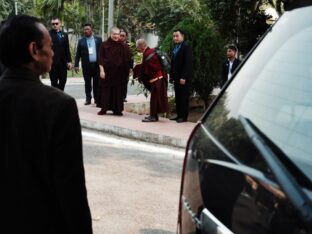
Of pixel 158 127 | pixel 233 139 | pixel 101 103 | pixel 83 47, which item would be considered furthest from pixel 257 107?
pixel 83 47

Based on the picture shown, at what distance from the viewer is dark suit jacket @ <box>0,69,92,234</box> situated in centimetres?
192

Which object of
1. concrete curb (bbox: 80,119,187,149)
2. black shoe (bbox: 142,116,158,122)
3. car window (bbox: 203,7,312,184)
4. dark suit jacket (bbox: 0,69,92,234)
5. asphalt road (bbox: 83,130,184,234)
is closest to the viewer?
car window (bbox: 203,7,312,184)

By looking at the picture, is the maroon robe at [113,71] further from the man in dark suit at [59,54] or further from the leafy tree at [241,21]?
the leafy tree at [241,21]

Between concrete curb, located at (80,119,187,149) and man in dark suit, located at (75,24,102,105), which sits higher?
man in dark suit, located at (75,24,102,105)

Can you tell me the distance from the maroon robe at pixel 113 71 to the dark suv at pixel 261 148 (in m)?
8.24

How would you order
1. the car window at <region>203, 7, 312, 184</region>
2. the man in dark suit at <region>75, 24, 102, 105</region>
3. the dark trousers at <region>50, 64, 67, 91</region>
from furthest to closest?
1. the man in dark suit at <region>75, 24, 102, 105</region>
2. the dark trousers at <region>50, 64, 67, 91</region>
3. the car window at <region>203, 7, 312, 184</region>

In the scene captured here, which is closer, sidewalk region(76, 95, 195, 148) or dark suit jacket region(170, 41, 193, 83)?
sidewalk region(76, 95, 195, 148)

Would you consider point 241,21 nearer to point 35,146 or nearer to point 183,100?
point 183,100

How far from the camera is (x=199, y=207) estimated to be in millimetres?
1662

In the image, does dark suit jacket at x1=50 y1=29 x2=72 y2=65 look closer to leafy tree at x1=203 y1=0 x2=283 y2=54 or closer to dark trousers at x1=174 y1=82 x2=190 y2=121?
dark trousers at x1=174 y1=82 x2=190 y2=121

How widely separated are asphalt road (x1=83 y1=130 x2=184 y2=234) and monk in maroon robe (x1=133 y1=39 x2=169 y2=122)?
4.92ft

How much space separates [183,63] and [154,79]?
58cm

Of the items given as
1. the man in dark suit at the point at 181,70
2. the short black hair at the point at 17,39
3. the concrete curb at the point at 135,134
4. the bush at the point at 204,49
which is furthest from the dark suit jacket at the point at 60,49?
the short black hair at the point at 17,39

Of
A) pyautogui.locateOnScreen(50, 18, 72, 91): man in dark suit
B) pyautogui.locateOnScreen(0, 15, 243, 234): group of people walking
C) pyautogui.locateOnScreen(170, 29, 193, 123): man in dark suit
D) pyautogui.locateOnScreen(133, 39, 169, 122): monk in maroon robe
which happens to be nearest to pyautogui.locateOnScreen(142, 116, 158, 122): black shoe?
pyautogui.locateOnScreen(133, 39, 169, 122): monk in maroon robe
